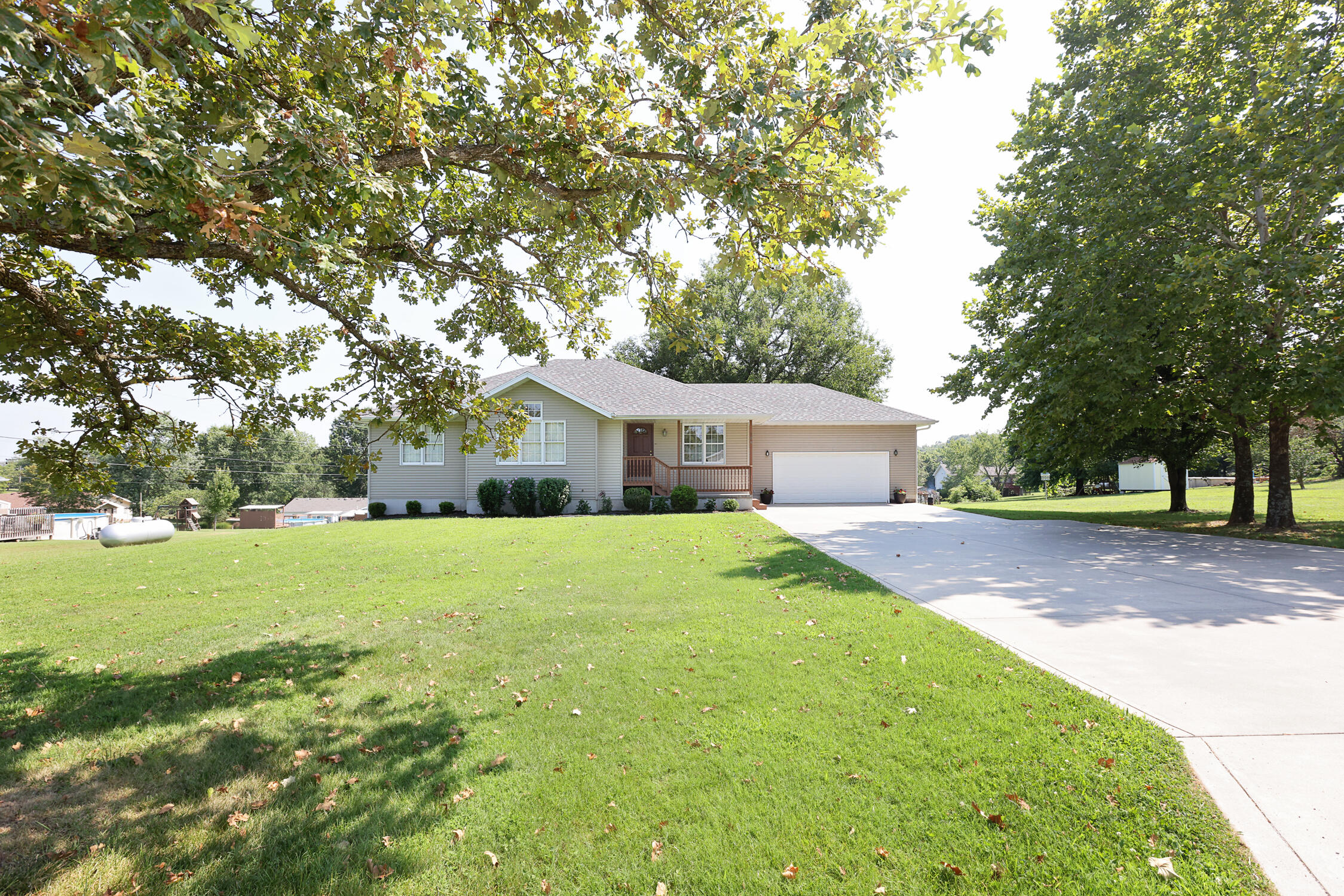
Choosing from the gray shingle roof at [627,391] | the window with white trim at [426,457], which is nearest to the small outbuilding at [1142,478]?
the gray shingle roof at [627,391]

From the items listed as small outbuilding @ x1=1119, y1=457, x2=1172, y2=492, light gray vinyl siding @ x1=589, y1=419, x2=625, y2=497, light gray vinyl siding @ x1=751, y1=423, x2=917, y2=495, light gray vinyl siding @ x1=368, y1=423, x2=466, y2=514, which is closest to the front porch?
light gray vinyl siding @ x1=589, y1=419, x2=625, y2=497

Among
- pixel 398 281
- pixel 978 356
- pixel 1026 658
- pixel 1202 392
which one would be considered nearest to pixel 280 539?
pixel 398 281

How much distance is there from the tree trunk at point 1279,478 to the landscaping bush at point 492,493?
1966cm

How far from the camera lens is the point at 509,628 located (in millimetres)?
6355

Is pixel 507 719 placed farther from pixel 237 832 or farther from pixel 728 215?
pixel 728 215

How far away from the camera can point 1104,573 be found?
8539mm

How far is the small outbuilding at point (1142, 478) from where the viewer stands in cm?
4194

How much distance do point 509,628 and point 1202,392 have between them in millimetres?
15653

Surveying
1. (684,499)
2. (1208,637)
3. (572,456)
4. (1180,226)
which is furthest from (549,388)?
(1208,637)

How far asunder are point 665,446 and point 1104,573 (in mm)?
15070

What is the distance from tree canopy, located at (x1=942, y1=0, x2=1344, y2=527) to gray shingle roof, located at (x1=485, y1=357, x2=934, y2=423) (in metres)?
8.50

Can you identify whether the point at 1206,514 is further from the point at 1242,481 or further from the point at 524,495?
the point at 524,495

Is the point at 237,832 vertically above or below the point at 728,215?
below

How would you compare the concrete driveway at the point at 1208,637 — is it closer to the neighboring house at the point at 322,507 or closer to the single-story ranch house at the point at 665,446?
the single-story ranch house at the point at 665,446
